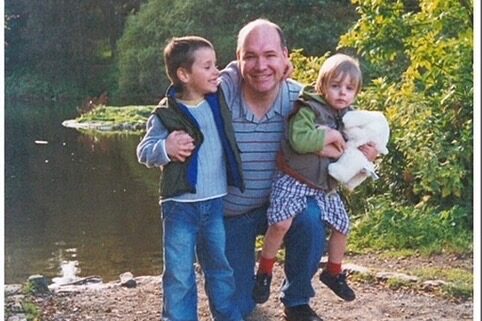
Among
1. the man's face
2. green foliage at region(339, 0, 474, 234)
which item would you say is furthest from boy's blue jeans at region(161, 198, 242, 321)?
green foliage at region(339, 0, 474, 234)

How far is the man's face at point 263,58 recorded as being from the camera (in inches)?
62.3

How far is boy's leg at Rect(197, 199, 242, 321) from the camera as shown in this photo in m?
1.54

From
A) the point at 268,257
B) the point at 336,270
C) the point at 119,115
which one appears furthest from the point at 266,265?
the point at 119,115

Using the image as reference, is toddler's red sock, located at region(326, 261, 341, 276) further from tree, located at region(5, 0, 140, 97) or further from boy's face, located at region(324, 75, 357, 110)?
tree, located at region(5, 0, 140, 97)

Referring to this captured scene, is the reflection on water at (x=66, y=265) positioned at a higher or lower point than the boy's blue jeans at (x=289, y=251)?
lower

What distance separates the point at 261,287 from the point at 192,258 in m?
0.16

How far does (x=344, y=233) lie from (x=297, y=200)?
0.36 feet

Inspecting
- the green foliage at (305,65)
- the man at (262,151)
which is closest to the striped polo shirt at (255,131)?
the man at (262,151)

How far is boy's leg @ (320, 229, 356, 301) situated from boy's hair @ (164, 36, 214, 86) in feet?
1.23

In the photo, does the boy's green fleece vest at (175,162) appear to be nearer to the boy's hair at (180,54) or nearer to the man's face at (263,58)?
the boy's hair at (180,54)

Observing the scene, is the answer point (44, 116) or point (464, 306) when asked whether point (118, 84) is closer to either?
point (44, 116)

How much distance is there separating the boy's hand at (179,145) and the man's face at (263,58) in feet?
0.58

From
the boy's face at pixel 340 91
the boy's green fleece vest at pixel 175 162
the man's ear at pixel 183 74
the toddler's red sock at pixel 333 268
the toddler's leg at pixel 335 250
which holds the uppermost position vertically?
the man's ear at pixel 183 74

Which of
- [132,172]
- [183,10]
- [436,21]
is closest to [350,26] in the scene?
[436,21]
